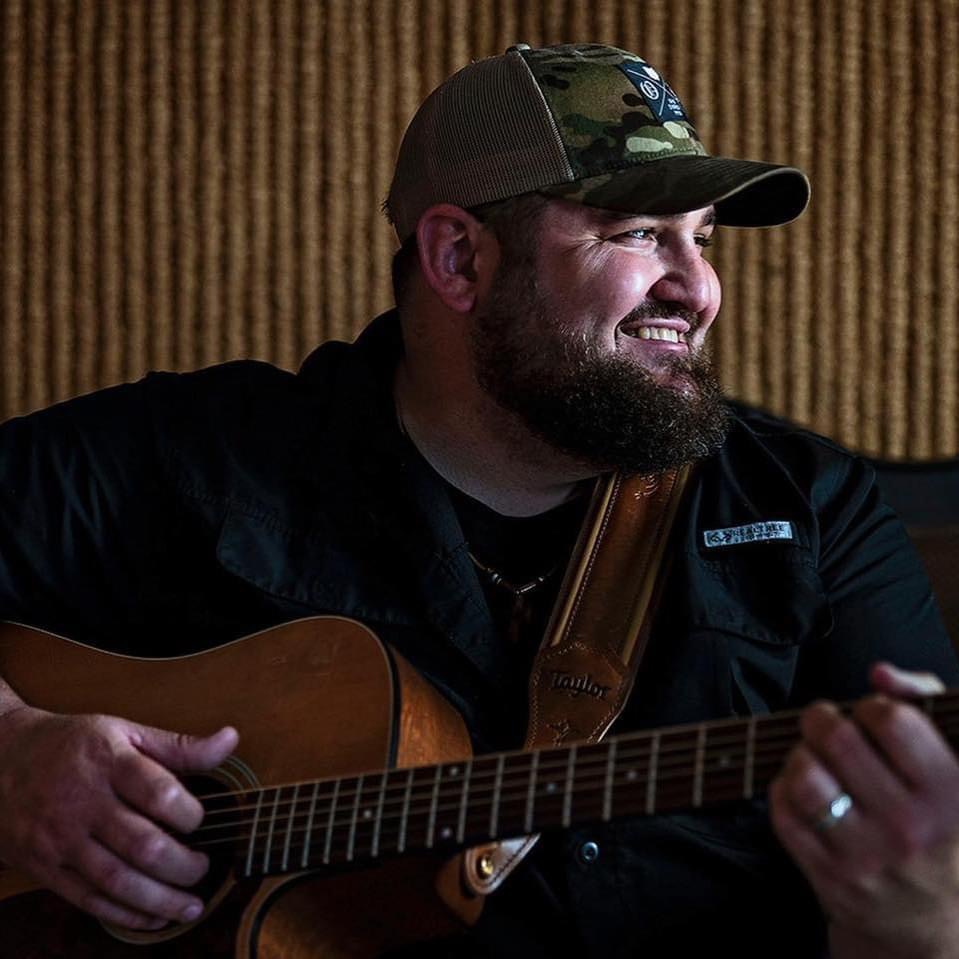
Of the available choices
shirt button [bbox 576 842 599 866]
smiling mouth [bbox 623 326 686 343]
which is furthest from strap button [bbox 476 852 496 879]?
smiling mouth [bbox 623 326 686 343]

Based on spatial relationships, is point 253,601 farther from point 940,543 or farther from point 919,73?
point 919,73

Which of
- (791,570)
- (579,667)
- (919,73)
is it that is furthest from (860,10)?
(579,667)

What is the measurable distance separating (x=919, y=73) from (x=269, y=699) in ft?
3.62

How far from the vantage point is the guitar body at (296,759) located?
111 centimetres

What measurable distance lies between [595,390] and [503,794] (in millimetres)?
510

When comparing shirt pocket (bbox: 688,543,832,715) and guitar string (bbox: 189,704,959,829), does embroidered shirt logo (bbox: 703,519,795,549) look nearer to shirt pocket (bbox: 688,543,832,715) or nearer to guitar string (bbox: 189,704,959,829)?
shirt pocket (bbox: 688,543,832,715)

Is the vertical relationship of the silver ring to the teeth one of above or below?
below

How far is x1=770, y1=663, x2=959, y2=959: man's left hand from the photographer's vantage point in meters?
0.81

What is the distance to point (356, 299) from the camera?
1.83 metres

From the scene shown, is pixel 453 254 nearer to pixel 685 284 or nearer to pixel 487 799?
pixel 685 284

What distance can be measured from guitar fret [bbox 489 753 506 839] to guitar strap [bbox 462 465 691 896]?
177mm

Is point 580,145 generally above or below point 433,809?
above

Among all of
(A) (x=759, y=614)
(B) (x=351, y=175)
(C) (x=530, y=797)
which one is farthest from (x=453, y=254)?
(C) (x=530, y=797)

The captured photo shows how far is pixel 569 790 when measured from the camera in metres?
0.96
